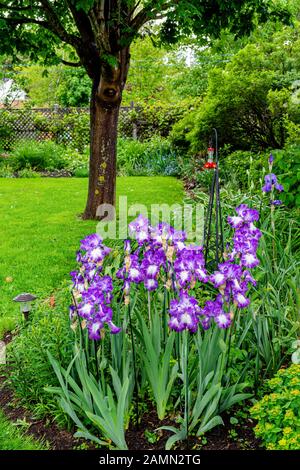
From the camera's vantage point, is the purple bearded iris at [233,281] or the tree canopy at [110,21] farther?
the tree canopy at [110,21]

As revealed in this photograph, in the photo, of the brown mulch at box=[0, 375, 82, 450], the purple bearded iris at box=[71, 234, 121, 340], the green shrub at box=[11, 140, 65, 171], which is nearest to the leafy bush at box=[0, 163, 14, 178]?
the green shrub at box=[11, 140, 65, 171]

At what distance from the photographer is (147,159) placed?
1153 cm

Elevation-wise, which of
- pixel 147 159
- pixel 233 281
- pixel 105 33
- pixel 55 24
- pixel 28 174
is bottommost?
pixel 233 281

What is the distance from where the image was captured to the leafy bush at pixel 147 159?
11016mm

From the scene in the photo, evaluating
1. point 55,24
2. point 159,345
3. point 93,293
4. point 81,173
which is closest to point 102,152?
point 55,24

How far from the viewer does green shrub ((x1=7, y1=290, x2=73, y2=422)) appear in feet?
8.22

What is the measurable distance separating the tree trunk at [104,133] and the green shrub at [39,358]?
336 centimetres

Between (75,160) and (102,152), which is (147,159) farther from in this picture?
(102,152)

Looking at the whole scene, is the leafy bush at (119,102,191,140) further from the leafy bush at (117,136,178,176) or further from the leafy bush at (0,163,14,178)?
the leafy bush at (0,163,14,178)

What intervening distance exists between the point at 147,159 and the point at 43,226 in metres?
5.69

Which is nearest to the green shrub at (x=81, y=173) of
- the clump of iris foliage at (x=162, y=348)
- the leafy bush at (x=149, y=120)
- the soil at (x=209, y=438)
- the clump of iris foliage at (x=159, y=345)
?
the leafy bush at (x=149, y=120)

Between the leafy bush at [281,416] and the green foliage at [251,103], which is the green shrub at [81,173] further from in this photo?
the leafy bush at [281,416]

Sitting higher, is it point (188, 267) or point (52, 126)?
point (52, 126)
